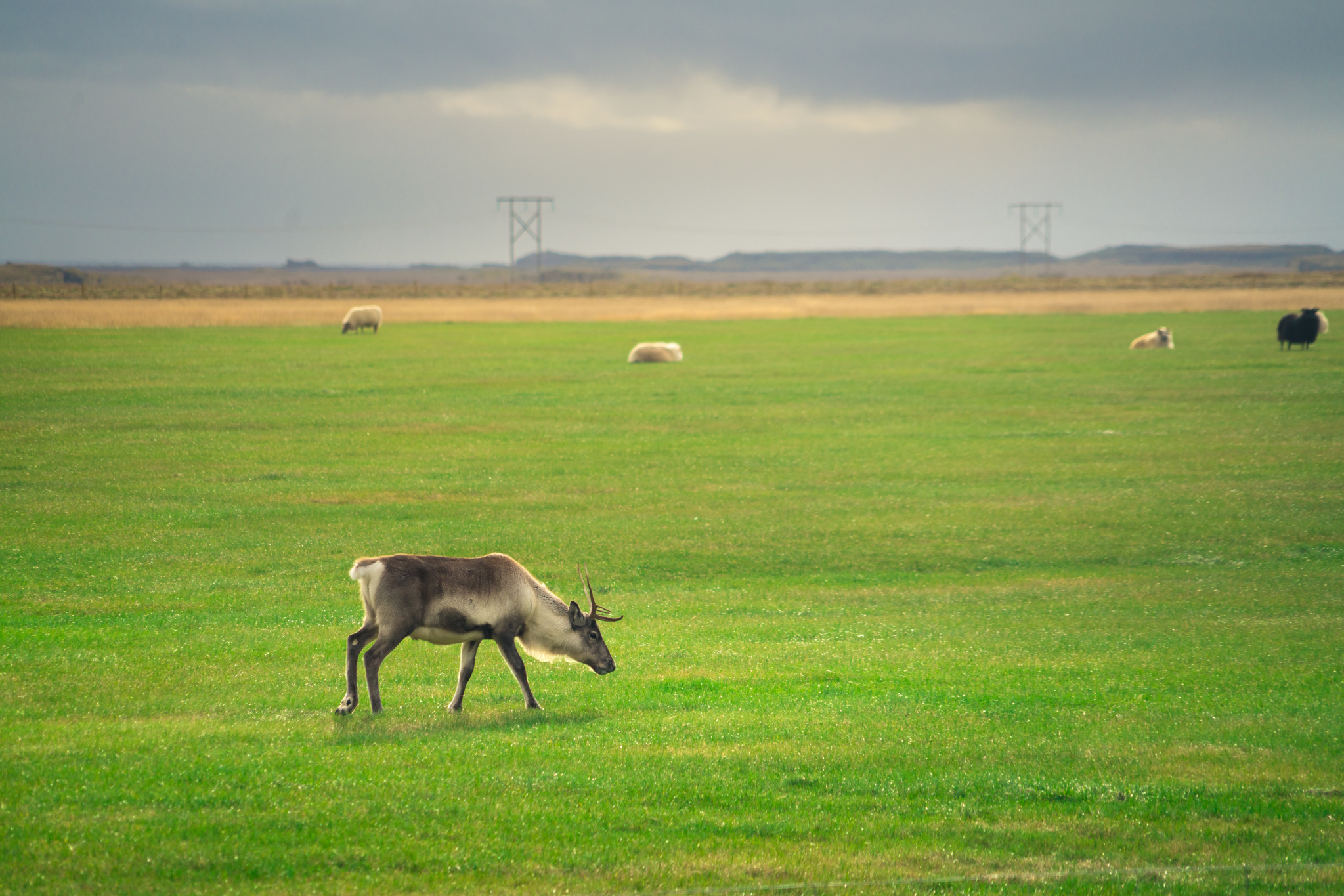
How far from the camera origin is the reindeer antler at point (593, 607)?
35.2 ft

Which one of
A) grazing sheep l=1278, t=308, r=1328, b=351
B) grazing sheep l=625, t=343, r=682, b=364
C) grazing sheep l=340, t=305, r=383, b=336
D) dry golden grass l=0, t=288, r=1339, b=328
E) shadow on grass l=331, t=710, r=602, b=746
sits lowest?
shadow on grass l=331, t=710, r=602, b=746

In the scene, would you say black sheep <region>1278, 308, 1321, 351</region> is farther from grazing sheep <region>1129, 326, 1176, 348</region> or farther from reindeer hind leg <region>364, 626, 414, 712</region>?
reindeer hind leg <region>364, 626, 414, 712</region>

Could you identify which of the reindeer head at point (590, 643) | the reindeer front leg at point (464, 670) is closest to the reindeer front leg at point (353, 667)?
the reindeer front leg at point (464, 670)

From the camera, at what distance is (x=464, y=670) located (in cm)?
1068

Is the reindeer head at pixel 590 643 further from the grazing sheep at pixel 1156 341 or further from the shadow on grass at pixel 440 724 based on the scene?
the grazing sheep at pixel 1156 341

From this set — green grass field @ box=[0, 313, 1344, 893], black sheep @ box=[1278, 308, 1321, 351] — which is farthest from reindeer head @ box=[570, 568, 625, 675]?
black sheep @ box=[1278, 308, 1321, 351]

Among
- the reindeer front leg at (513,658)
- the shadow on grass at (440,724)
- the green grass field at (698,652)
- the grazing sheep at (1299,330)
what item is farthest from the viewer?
the grazing sheep at (1299,330)

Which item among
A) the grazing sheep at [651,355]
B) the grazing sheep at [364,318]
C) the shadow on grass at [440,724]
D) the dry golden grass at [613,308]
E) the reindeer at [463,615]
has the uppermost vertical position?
the dry golden grass at [613,308]

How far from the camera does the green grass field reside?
7.56m

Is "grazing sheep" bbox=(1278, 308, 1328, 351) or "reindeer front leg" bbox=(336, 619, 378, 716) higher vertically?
"grazing sheep" bbox=(1278, 308, 1328, 351)

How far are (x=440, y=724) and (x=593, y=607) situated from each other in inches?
70.2

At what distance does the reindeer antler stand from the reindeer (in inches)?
2.2

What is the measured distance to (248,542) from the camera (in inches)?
759

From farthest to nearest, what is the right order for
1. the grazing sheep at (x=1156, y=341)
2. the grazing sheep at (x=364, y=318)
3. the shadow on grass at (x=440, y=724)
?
the grazing sheep at (x=364, y=318), the grazing sheep at (x=1156, y=341), the shadow on grass at (x=440, y=724)
